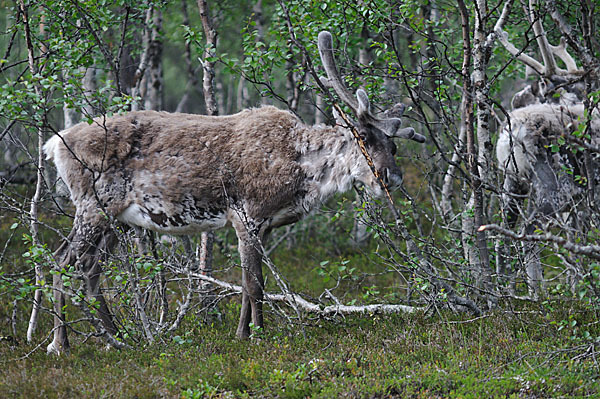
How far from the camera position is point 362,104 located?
21.2 ft

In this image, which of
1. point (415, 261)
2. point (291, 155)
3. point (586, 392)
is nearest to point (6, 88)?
point (291, 155)

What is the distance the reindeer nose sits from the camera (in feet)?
21.6

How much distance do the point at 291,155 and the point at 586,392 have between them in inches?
136

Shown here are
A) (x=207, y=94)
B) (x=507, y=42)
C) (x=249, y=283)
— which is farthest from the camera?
(x=207, y=94)

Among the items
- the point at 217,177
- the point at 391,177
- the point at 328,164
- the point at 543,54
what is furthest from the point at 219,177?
the point at 543,54

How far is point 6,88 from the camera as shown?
578cm

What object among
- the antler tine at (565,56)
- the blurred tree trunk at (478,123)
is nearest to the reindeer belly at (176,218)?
the blurred tree trunk at (478,123)

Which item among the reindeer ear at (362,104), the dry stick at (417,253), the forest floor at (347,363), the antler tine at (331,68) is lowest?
the forest floor at (347,363)

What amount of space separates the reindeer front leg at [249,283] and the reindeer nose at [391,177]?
4.63 ft

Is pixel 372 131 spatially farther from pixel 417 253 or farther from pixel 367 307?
pixel 367 307

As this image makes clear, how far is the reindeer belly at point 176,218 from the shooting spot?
679 cm

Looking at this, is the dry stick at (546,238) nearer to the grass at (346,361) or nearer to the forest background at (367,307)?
the forest background at (367,307)

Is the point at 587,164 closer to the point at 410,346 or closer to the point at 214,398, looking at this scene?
the point at 410,346

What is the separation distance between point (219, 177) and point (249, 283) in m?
1.11
